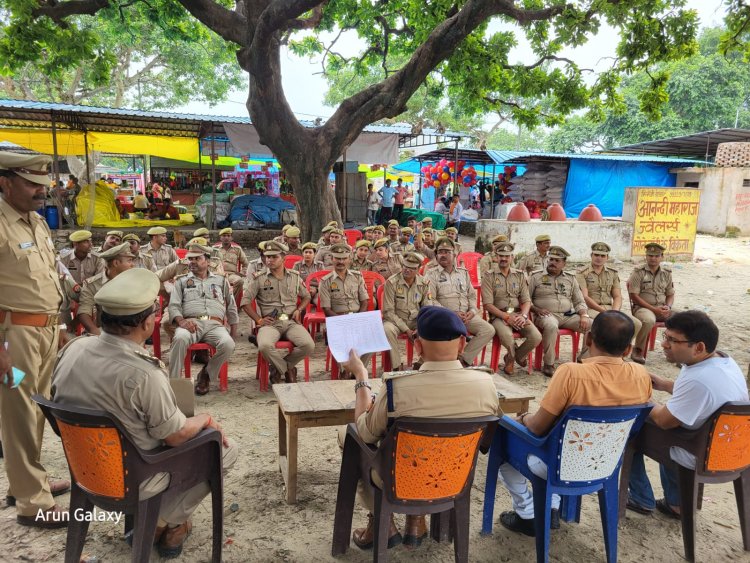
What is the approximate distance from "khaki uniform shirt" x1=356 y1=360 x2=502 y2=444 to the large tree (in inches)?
271

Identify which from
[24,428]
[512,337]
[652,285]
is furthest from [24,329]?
[652,285]

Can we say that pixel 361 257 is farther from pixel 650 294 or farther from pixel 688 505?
pixel 688 505

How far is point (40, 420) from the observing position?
3.02 metres

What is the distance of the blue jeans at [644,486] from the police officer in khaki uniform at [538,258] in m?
3.82

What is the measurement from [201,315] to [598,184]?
17.5 m

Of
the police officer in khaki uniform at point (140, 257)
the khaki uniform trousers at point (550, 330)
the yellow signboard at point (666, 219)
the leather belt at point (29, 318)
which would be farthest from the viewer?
the yellow signboard at point (666, 219)

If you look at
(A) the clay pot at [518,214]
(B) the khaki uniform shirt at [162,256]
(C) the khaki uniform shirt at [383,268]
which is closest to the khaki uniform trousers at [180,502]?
(C) the khaki uniform shirt at [383,268]

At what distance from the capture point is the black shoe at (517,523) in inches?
119

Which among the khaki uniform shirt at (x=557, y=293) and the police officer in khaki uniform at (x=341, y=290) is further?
the khaki uniform shirt at (x=557, y=293)

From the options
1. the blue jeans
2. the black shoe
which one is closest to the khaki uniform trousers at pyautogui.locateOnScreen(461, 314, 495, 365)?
the blue jeans

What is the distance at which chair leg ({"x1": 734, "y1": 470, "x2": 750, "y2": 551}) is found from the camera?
2883 mm

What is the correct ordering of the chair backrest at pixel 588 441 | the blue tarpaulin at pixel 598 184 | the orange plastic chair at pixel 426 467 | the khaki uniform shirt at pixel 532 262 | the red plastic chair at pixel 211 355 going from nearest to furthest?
the orange plastic chair at pixel 426 467, the chair backrest at pixel 588 441, the red plastic chair at pixel 211 355, the khaki uniform shirt at pixel 532 262, the blue tarpaulin at pixel 598 184

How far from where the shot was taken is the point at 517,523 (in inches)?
120

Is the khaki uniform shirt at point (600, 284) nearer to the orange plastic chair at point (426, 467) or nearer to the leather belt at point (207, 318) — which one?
the leather belt at point (207, 318)
